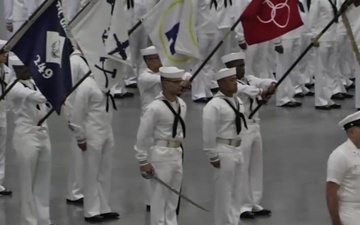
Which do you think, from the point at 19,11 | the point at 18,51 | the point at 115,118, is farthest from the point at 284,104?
the point at 18,51

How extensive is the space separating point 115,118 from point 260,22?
687 cm

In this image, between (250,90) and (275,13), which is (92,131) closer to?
(250,90)

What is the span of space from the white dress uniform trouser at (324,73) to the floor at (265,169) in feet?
0.95

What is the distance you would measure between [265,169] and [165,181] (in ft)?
12.7

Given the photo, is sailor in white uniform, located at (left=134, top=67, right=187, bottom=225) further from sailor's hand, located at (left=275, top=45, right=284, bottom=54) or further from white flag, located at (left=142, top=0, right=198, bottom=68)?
sailor's hand, located at (left=275, top=45, right=284, bottom=54)

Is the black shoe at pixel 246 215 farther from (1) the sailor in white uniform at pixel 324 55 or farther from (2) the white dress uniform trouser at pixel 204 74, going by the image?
(2) the white dress uniform trouser at pixel 204 74

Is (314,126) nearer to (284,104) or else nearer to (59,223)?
(284,104)

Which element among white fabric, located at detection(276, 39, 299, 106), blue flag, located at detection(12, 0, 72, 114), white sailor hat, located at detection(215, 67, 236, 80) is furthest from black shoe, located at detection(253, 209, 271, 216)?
white fabric, located at detection(276, 39, 299, 106)

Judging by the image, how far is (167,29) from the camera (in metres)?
11.1

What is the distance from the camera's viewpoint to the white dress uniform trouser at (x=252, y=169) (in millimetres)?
11547

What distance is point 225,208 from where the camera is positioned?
10719 mm

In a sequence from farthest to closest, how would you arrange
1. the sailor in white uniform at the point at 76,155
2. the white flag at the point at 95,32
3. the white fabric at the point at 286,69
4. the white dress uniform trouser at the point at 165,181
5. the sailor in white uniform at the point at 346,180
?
1. the white fabric at the point at 286,69
2. the sailor in white uniform at the point at 76,155
3. the white flag at the point at 95,32
4. the white dress uniform trouser at the point at 165,181
5. the sailor in white uniform at the point at 346,180

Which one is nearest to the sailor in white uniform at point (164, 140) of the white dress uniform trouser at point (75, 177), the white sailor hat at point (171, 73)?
the white sailor hat at point (171, 73)

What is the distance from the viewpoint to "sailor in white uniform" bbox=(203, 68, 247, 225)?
10.7m
